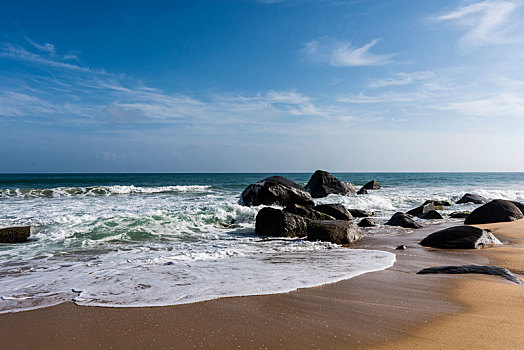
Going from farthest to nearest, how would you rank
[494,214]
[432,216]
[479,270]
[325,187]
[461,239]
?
[325,187] → [432,216] → [494,214] → [461,239] → [479,270]

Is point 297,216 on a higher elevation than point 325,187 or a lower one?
lower

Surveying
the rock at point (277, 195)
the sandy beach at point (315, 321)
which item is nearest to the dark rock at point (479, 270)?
the sandy beach at point (315, 321)

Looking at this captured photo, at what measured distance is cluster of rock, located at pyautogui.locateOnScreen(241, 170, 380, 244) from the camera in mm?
7844

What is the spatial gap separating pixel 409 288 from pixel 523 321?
4.06 feet

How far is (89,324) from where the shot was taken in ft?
9.91

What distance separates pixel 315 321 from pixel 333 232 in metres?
4.96

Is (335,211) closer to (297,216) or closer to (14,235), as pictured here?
(297,216)

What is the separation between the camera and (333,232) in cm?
777

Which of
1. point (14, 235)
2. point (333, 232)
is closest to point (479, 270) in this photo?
point (333, 232)

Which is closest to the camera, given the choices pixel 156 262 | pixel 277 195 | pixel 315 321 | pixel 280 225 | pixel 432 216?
pixel 315 321

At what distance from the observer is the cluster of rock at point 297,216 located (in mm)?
7844

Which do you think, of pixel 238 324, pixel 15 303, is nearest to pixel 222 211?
pixel 15 303

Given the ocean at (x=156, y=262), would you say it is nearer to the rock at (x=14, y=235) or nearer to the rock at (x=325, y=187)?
the rock at (x=14, y=235)

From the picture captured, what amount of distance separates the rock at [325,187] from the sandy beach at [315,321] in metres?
16.3
